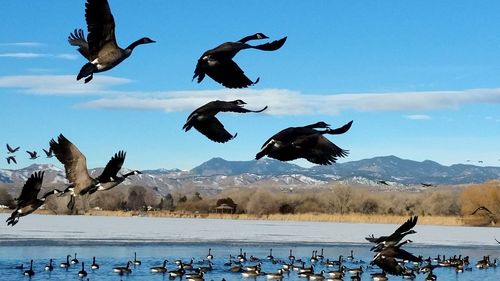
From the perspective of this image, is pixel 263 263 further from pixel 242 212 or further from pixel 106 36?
pixel 242 212

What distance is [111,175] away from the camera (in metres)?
7.81

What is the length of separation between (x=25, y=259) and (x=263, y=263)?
911 cm

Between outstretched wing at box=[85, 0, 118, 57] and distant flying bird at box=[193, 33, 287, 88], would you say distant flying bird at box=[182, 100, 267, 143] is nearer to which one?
distant flying bird at box=[193, 33, 287, 88]

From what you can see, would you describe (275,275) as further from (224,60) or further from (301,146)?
(224,60)

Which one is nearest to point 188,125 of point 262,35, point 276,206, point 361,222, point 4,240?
point 262,35

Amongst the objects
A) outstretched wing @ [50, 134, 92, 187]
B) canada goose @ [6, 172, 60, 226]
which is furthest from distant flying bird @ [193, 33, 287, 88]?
canada goose @ [6, 172, 60, 226]

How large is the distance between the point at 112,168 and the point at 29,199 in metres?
1.19

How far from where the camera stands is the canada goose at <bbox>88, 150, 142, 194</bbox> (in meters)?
7.57

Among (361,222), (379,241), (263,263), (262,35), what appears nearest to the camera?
(262,35)

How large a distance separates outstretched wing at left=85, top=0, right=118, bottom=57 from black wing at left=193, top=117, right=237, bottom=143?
101cm

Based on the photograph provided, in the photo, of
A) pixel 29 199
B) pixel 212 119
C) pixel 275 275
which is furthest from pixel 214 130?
pixel 275 275

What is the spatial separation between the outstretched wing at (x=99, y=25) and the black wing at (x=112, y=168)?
1.72m

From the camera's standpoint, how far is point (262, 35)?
595 cm

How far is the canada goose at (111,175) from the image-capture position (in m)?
7.57
